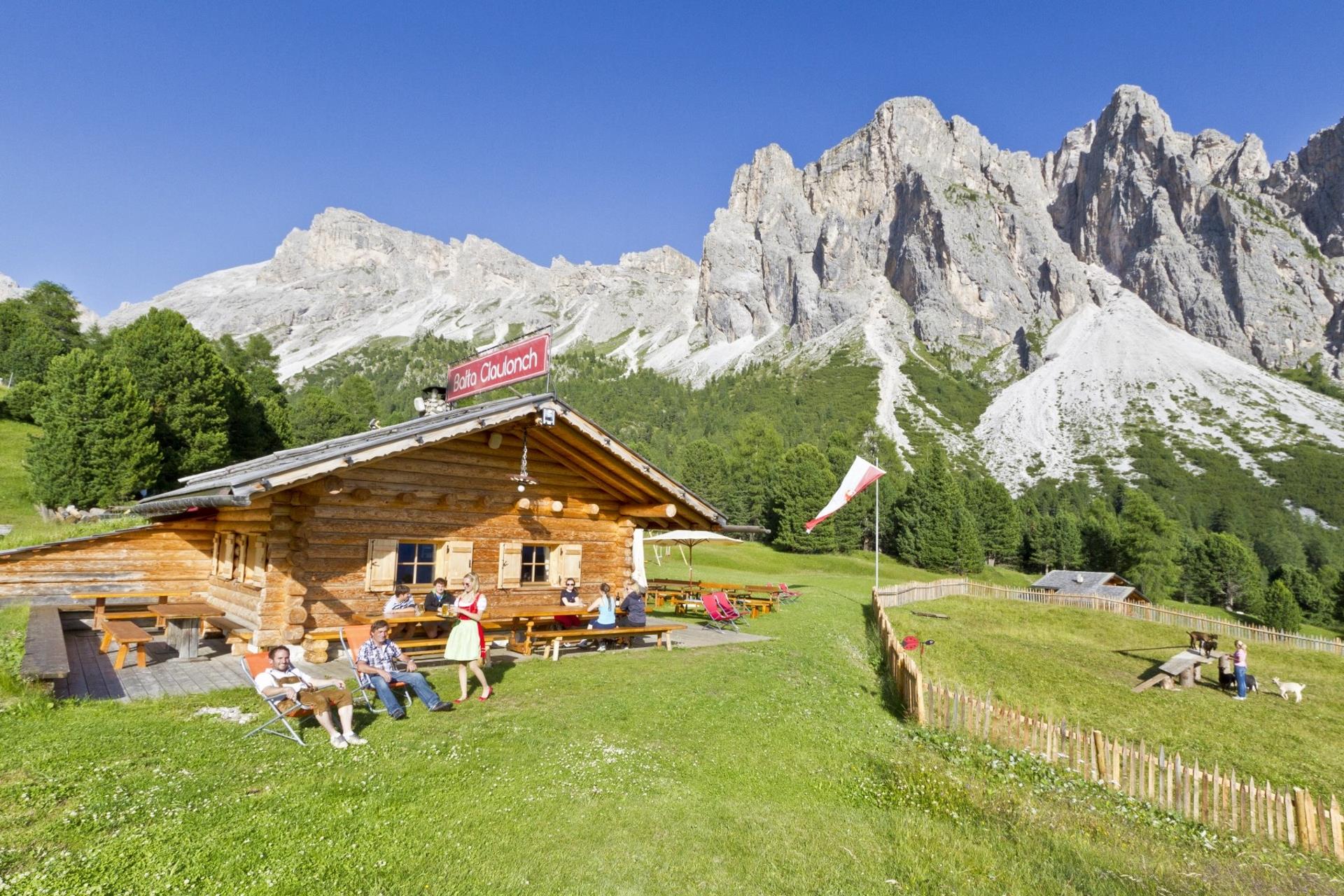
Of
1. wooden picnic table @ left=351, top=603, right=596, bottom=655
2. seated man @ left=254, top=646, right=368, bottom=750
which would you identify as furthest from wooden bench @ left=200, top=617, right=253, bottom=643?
seated man @ left=254, top=646, right=368, bottom=750

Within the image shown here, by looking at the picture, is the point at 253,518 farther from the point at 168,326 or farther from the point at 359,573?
the point at 168,326

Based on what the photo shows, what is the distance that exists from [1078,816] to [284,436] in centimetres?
6707

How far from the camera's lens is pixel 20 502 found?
36.1 m

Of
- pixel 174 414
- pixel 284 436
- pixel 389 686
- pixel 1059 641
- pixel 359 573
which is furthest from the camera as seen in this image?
pixel 284 436

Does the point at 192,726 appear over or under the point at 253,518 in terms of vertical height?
under

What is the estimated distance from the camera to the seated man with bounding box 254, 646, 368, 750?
7.04 metres

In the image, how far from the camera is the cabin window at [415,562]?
42.1 feet

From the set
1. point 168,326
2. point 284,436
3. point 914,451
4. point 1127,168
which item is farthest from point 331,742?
point 1127,168

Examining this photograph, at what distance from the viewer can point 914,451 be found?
12319 cm

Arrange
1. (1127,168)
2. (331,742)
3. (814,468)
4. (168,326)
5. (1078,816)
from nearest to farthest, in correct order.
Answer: (331,742), (1078,816), (168,326), (814,468), (1127,168)

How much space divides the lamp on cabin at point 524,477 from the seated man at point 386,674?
190 inches

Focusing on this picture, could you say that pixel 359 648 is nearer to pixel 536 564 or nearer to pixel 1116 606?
pixel 536 564

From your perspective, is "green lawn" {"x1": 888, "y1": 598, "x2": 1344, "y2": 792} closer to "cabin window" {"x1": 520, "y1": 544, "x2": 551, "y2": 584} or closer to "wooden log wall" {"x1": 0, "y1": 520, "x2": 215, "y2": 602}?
"cabin window" {"x1": 520, "y1": 544, "x2": 551, "y2": 584}

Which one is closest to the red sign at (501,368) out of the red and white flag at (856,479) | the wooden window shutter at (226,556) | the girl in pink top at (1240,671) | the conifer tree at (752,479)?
the wooden window shutter at (226,556)
